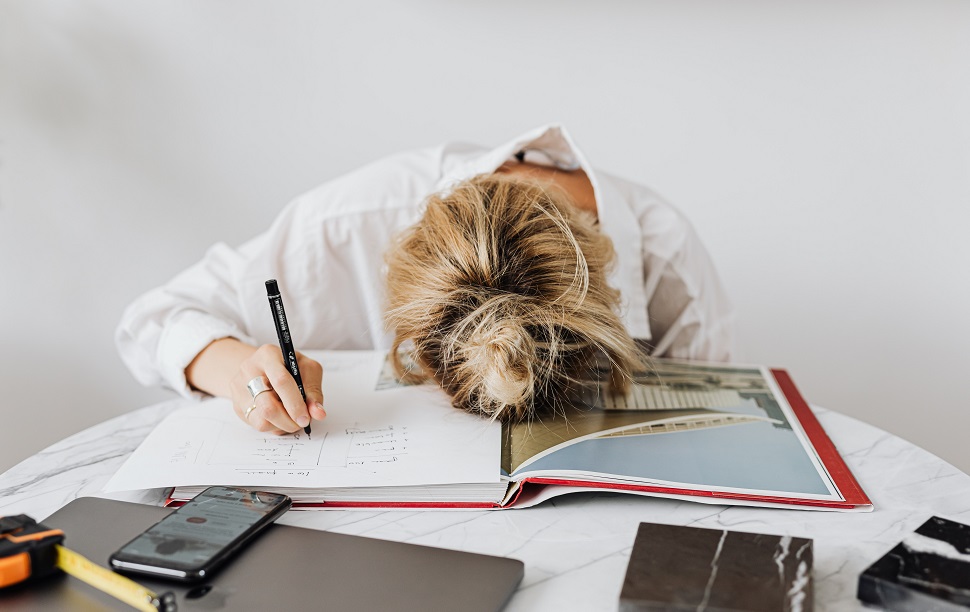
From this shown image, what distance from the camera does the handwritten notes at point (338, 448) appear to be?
0.69 meters

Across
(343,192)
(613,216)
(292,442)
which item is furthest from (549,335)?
(343,192)

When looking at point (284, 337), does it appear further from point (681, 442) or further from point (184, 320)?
point (681, 442)

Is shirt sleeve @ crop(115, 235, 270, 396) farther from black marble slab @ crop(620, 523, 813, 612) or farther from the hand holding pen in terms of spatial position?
black marble slab @ crop(620, 523, 813, 612)

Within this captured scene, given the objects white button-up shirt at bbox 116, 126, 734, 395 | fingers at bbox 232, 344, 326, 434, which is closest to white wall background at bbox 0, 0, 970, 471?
white button-up shirt at bbox 116, 126, 734, 395

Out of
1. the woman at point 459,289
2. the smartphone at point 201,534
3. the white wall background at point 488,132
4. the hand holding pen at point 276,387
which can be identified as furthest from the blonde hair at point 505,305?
the white wall background at point 488,132

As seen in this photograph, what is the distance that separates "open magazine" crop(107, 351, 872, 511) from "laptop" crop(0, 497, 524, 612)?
0.22ft

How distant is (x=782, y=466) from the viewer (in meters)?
0.74

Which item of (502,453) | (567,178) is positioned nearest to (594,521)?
(502,453)

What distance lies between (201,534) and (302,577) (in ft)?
0.29

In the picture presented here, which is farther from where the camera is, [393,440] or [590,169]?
[590,169]

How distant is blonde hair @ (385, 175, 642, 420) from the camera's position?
29.6 inches

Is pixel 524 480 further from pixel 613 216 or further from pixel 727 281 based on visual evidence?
pixel 727 281

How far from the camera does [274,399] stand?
78 cm

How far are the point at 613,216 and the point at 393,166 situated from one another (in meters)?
0.33
